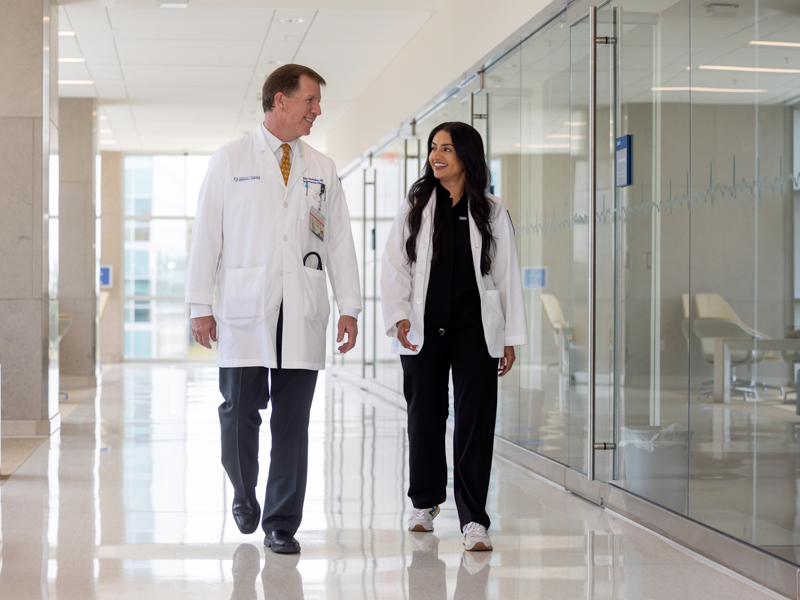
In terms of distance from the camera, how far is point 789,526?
309cm

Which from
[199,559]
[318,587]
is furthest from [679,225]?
[199,559]

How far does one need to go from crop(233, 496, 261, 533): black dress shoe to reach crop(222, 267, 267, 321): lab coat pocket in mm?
719

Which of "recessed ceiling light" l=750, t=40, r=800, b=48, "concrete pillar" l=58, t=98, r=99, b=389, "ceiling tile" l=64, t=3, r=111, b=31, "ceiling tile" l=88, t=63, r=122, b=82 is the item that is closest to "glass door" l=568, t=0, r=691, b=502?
"recessed ceiling light" l=750, t=40, r=800, b=48

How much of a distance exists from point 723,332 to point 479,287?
0.92 metres

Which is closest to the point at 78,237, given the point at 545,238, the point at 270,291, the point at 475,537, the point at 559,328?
A: the point at 545,238

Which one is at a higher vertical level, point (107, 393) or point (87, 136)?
point (87, 136)

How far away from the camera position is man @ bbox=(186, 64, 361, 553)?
324 cm

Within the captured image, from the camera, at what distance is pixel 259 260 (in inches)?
Result: 129

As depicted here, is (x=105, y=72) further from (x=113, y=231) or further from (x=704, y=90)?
(x=704, y=90)

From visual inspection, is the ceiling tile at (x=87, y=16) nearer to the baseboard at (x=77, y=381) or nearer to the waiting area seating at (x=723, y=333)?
the baseboard at (x=77, y=381)

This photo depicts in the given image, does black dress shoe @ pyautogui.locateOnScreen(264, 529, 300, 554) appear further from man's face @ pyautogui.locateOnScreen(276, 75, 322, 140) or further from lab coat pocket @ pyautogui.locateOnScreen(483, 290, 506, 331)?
man's face @ pyautogui.locateOnScreen(276, 75, 322, 140)

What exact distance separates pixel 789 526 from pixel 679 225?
48.1 inches

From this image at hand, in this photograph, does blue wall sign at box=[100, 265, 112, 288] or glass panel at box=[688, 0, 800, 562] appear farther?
blue wall sign at box=[100, 265, 112, 288]

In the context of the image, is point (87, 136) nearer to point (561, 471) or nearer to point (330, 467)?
point (330, 467)
